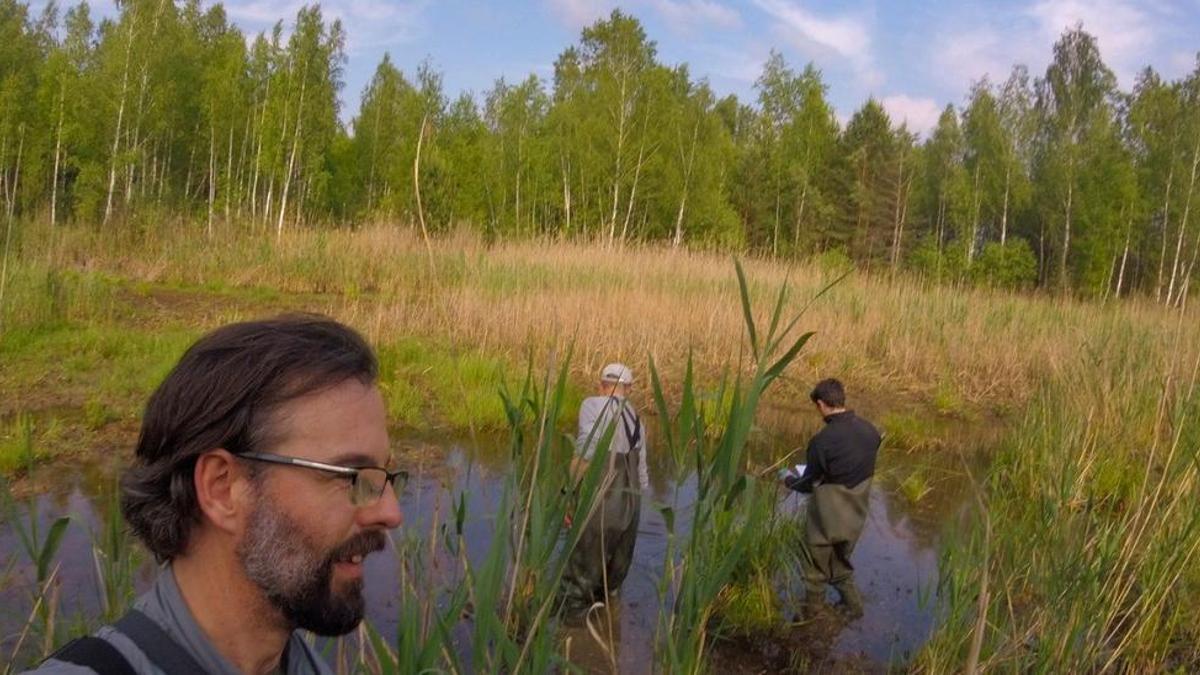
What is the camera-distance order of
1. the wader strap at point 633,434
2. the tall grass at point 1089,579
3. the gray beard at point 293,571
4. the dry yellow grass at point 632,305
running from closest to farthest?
the gray beard at point 293,571, the tall grass at point 1089,579, the wader strap at point 633,434, the dry yellow grass at point 632,305

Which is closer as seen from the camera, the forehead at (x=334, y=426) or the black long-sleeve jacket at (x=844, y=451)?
the forehead at (x=334, y=426)

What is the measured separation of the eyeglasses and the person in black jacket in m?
4.69

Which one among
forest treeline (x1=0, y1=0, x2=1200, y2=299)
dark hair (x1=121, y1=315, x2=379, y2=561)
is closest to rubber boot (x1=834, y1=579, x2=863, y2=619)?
dark hair (x1=121, y1=315, x2=379, y2=561)

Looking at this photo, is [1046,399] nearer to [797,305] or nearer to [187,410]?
[797,305]

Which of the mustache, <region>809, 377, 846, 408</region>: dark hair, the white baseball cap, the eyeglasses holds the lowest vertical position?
<region>809, 377, 846, 408</region>: dark hair

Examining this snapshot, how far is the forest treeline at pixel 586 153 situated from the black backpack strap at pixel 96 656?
16.6 metres

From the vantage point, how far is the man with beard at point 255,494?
4.56ft

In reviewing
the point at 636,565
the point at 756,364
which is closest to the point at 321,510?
the point at 756,364

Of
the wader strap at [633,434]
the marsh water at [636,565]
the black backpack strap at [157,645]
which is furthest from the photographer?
the wader strap at [633,434]

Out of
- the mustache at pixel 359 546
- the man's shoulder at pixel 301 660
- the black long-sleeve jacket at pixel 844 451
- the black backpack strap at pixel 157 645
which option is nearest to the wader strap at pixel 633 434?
the black long-sleeve jacket at pixel 844 451

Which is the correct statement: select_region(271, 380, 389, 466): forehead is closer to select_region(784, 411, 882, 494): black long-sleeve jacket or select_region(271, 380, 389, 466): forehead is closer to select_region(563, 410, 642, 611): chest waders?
select_region(563, 410, 642, 611): chest waders

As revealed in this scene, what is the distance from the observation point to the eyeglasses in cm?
141

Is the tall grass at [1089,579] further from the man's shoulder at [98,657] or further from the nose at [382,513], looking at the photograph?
the man's shoulder at [98,657]

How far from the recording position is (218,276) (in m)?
15.1
